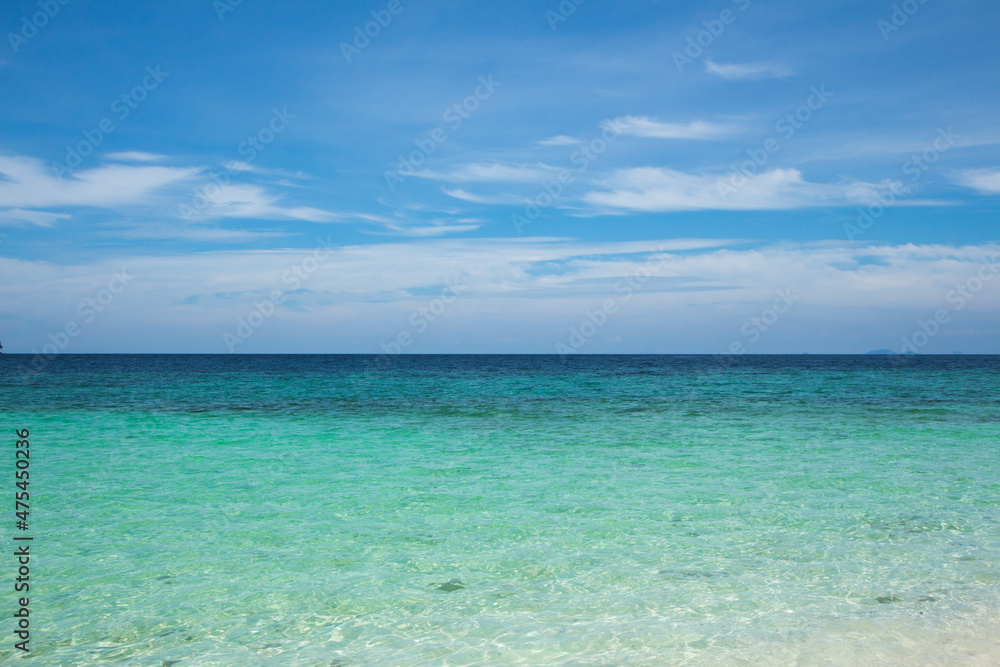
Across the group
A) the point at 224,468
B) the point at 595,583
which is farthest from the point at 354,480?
the point at 595,583

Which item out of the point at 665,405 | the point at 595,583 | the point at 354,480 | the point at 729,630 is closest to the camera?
the point at 729,630

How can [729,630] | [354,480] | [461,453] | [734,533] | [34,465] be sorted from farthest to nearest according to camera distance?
[461,453]
[34,465]
[354,480]
[734,533]
[729,630]

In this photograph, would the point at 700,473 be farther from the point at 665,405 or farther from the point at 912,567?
the point at 665,405

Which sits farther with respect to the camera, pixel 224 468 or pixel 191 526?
pixel 224 468

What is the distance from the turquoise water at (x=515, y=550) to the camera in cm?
512

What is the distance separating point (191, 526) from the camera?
838 centimetres

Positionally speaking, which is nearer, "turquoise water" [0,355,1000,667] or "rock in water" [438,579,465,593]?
"turquoise water" [0,355,1000,667]

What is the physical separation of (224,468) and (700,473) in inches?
359

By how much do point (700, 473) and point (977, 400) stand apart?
23.4m

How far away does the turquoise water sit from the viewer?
5121 mm

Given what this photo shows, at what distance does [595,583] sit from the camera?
20.9ft

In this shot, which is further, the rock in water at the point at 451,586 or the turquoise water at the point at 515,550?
the rock in water at the point at 451,586

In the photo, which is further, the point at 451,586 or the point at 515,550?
the point at 515,550

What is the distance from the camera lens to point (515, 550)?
7.39m
